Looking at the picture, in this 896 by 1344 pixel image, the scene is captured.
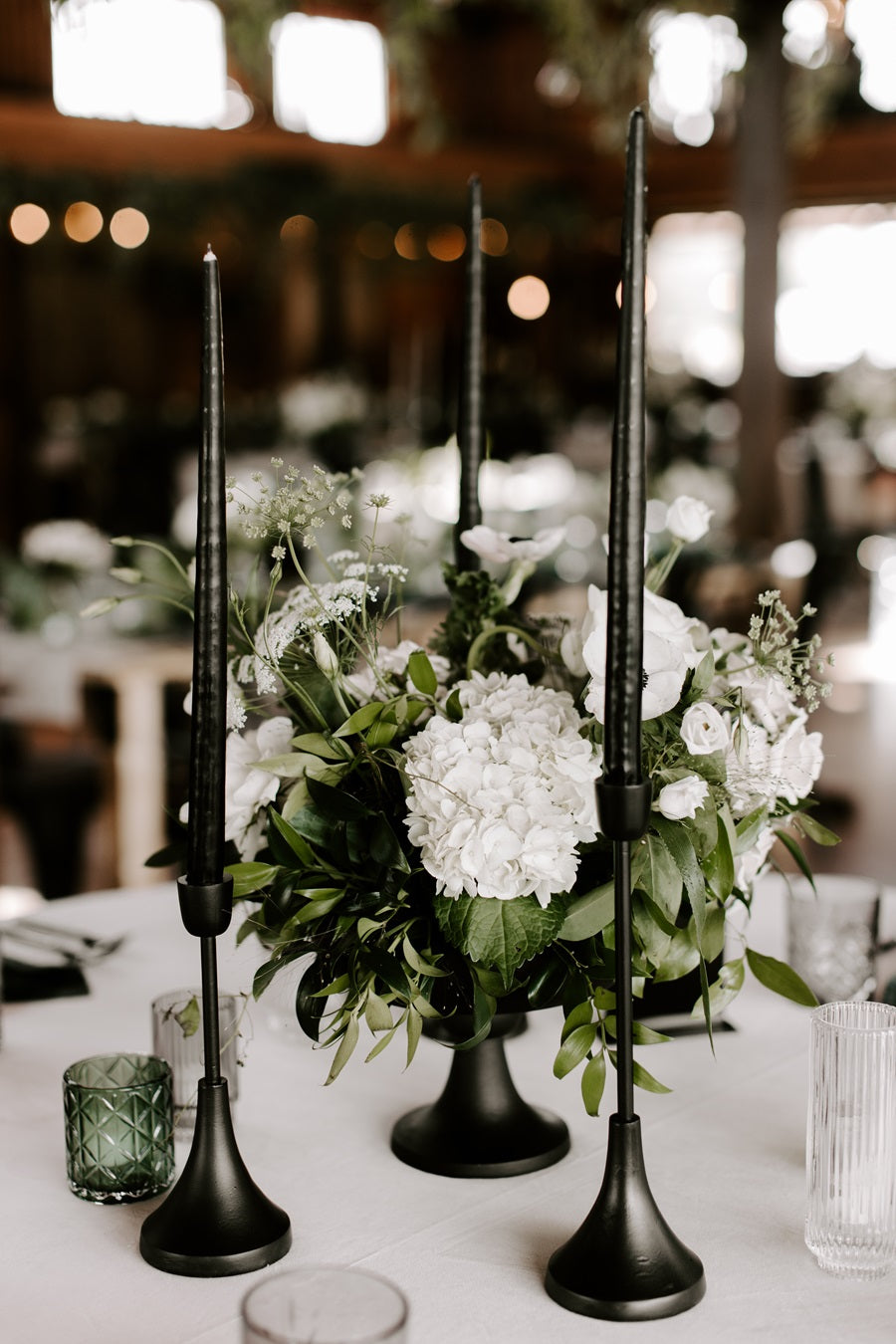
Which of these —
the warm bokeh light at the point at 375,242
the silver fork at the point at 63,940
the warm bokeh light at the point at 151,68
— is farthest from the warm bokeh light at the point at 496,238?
the silver fork at the point at 63,940

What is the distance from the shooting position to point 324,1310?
0.76 metres

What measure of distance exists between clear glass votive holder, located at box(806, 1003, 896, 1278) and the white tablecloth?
21mm

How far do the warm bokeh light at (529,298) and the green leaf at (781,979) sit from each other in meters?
11.2

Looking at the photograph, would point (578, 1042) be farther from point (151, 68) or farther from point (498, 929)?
point (151, 68)

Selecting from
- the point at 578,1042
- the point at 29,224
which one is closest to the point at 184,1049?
the point at 578,1042

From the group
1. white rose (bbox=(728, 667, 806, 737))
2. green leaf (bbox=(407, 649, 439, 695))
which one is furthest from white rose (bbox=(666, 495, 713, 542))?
green leaf (bbox=(407, 649, 439, 695))

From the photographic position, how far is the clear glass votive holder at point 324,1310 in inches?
29.7

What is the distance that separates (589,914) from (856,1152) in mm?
242

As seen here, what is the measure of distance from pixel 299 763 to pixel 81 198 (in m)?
8.75

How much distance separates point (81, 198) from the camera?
911 centimetres

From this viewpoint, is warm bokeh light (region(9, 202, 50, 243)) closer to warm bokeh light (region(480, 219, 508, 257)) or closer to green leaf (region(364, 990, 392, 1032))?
warm bokeh light (region(480, 219, 508, 257))

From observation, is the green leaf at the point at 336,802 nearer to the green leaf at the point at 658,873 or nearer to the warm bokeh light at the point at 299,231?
the green leaf at the point at 658,873

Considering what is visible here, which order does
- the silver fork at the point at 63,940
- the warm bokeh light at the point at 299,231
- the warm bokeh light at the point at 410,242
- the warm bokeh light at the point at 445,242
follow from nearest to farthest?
the silver fork at the point at 63,940 < the warm bokeh light at the point at 299,231 < the warm bokeh light at the point at 410,242 < the warm bokeh light at the point at 445,242

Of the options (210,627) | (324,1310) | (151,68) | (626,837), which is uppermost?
(151,68)
